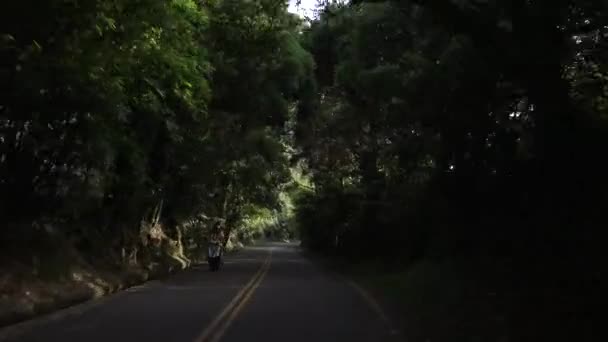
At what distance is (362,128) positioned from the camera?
103 feet

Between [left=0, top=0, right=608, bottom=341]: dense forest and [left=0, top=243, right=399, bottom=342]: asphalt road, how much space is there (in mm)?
1439

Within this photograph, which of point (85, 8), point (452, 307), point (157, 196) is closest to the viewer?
point (85, 8)

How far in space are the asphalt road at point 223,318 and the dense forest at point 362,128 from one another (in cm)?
144

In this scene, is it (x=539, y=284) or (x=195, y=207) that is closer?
(x=539, y=284)

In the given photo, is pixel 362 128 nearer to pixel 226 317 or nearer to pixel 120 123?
pixel 120 123

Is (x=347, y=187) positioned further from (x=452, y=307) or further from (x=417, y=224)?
(x=452, y=307)

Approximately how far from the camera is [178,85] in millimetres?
19484

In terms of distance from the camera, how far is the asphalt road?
42.6 feet

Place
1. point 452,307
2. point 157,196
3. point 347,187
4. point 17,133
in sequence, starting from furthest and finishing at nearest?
point 347,187 < point 157,196 < point 17,133 < point 452,307

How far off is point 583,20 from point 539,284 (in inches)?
187

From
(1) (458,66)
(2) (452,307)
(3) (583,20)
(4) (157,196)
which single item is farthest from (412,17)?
(4) (157,196)

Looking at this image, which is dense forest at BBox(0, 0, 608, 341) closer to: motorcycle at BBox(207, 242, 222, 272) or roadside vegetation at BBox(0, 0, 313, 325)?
roadside vegetation at BBox(0, 0, 313, 325)

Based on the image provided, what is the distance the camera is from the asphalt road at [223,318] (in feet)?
42.6

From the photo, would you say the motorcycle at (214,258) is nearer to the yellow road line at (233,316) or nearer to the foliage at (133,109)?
the foliage at (133,109)
